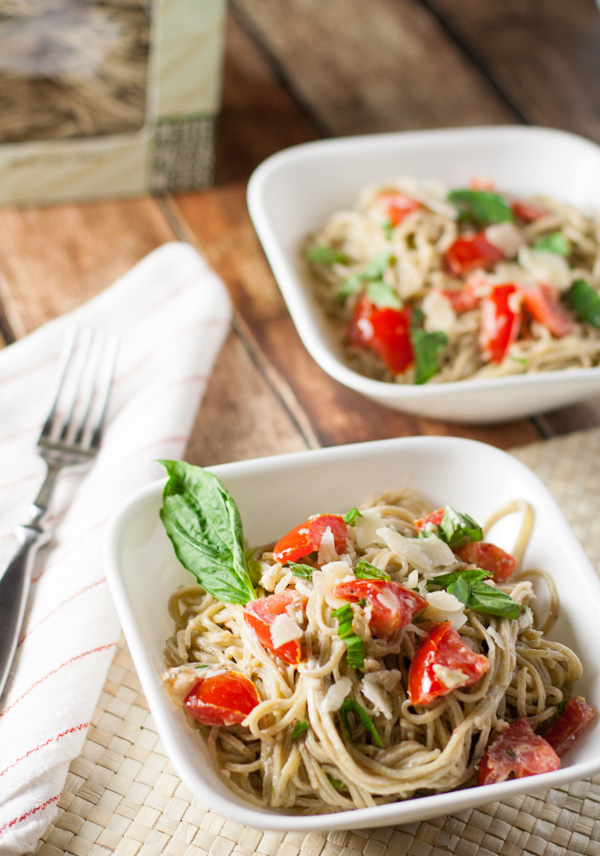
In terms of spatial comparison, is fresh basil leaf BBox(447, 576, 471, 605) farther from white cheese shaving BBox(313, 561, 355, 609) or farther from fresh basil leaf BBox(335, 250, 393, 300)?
fresh basil leaf BBox(335, 250, 393, 300)

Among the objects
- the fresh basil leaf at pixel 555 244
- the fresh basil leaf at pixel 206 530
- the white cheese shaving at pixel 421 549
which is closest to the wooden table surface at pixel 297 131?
the fresh basil leaf at pixel 555 244

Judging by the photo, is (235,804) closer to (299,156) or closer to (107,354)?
(107,354)

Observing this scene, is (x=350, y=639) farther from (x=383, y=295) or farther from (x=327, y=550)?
(x=383, y=295)

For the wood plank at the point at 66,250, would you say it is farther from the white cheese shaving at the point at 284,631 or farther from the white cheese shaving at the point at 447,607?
the white cheese shaving at the point at 447,607

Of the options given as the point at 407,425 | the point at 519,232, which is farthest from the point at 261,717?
the point at 519,232

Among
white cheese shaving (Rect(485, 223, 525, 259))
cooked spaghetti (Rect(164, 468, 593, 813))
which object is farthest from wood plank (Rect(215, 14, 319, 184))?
cooked spaghetti (Rect(164, 468, 593, 813))

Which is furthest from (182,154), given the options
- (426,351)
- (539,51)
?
(539,51)
